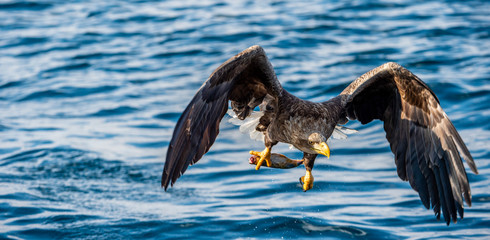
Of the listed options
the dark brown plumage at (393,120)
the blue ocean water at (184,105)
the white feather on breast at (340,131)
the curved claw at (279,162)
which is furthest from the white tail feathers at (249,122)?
the blue ocean water at (184,105)

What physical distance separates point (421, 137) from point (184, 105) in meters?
5.39

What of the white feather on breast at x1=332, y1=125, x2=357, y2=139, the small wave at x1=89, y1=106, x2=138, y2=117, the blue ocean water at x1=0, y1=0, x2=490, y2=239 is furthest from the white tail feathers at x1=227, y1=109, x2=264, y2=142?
the small wave at x1=89, y1=106, x2=138, y2=117

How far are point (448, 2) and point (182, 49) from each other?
6270 mm

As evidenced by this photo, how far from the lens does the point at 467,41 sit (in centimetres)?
1416

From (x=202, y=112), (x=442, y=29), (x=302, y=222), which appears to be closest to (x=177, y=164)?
(x=202, y=112)

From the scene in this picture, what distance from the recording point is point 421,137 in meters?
7.04

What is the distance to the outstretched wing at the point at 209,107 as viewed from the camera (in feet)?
19.2

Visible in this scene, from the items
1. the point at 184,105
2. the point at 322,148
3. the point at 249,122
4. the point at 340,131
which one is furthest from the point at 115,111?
the point at 322,148

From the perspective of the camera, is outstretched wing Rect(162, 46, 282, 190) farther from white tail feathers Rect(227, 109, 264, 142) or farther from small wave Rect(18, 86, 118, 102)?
small wave Rect(18, 86, 118, 102)

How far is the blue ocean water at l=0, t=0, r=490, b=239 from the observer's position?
27.5 ft

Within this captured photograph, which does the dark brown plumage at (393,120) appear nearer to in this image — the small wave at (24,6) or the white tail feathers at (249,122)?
the white tail feathers at (249,122)

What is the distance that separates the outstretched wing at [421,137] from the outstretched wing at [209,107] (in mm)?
1058

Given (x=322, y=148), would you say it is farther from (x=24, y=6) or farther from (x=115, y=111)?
(x=24, y=6)

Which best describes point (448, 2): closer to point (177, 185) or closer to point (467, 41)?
point (467, 41)
